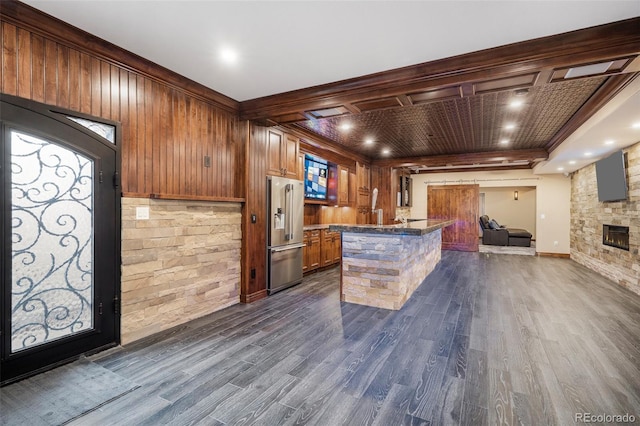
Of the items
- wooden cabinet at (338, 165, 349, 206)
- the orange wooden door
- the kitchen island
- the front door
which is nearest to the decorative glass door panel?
the front door

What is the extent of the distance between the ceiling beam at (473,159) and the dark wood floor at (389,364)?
3565mm

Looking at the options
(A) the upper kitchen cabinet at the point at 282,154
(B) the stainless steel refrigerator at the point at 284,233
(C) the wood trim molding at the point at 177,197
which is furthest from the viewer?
(A) the upper kitchen cabinet at the point at 282,154

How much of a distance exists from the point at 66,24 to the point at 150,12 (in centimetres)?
76

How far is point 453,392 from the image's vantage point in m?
2.07

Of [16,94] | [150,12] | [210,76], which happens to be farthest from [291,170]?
[16,94]

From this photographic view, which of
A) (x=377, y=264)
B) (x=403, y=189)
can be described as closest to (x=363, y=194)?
(x=403, y=189)

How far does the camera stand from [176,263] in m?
3.22

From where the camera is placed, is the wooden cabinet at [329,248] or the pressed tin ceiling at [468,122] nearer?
the pressed tin ceiling at [468,122]

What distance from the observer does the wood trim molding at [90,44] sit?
215cm

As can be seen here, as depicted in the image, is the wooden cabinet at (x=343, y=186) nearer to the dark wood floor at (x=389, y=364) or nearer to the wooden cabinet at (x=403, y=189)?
the wooden cabinet at (x=403, y=189)

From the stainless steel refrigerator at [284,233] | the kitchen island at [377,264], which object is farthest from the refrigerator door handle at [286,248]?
the kitchen island at [377,264]

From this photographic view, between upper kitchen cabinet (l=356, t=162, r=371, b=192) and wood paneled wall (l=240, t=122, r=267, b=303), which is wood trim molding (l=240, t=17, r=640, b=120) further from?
upper kitchen cabinet (l=356, t=162, r=371, b=192)

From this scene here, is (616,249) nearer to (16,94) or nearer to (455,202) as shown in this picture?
(455,202)

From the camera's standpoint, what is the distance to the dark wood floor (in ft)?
6.13
